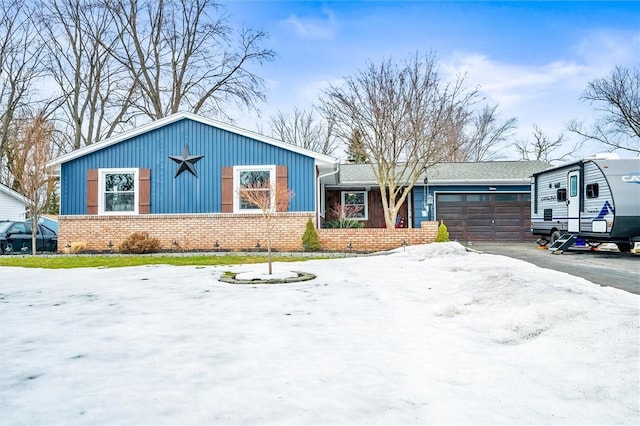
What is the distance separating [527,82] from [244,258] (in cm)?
1505

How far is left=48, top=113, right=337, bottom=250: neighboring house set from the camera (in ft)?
44.5

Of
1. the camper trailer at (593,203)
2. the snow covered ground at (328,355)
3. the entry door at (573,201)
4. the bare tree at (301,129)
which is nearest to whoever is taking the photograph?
the snow covered ground at (328,355)

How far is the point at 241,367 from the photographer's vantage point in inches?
122

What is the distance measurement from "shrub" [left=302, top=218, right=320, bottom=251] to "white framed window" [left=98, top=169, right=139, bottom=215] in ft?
19.3

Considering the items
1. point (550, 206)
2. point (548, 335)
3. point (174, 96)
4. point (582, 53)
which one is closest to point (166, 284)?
point (548, 335)

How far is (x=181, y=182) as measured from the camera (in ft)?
45.3

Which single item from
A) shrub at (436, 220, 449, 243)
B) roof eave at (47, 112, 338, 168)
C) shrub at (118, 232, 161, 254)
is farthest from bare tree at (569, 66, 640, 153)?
shrub at (118, 232, 161, 254)

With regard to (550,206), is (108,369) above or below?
below

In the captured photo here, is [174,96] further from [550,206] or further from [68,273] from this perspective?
[550,206]

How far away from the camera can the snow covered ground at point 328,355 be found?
7.85 ft

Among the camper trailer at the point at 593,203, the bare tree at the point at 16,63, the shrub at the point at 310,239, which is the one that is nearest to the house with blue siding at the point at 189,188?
the shrub at the point at 310,239

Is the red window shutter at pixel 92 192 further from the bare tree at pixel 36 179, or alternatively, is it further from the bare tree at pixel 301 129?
the bare tree at pixel 301 129

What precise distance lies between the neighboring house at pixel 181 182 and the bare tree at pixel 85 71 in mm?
12184

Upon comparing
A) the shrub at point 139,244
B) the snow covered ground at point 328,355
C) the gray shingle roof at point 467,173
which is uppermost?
the gray shingle roof at point 467,173
